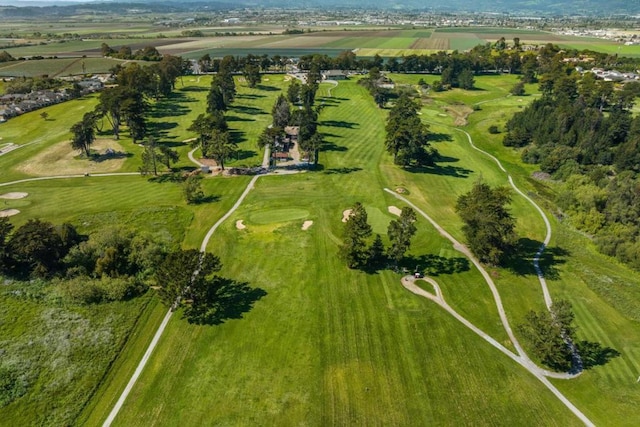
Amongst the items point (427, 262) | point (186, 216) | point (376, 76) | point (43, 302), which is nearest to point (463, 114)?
point (376, 76)

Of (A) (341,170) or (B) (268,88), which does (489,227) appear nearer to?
(A) (341,170)

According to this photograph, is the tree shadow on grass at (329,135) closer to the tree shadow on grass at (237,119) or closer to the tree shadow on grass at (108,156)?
the tree shadow on grass at (237,119)

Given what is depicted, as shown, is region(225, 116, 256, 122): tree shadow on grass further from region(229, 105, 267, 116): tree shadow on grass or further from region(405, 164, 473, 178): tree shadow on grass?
region(405, 164, 473, 178): tree shadow on grass

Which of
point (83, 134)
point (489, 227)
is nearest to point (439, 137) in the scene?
point (489, 227)

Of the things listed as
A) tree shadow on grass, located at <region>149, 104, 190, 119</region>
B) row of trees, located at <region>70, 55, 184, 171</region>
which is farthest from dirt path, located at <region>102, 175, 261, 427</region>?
tree shadow on grass, located at <region>149, 104, 190, 119</region>

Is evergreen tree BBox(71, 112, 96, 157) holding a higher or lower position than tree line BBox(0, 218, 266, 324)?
higher

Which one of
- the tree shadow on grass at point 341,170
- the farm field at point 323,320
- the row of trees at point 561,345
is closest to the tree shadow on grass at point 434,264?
the farm field at point 323,320
